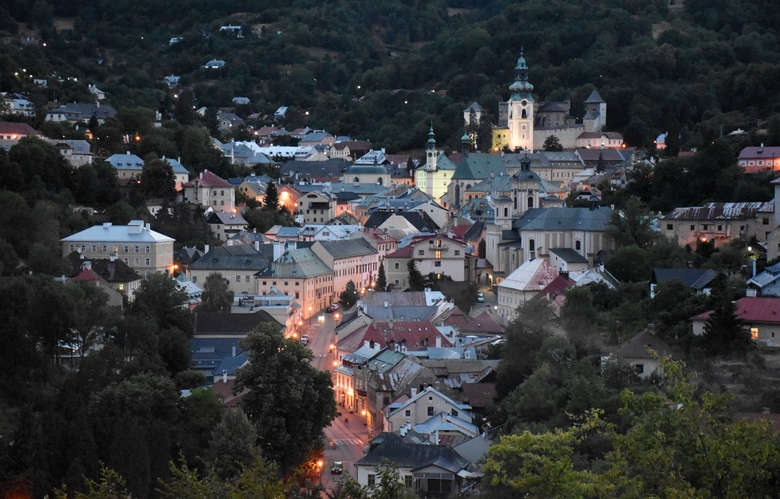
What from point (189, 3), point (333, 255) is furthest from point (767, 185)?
point (189, 3)

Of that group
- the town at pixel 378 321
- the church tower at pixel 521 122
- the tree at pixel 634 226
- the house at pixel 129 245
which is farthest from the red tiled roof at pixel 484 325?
the church tower at pixel 521 122

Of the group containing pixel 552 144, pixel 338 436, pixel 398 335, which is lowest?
pixel 338 436

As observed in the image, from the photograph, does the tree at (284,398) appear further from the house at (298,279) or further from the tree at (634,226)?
the house at (298,279)

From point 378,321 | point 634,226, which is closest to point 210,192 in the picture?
point 378,321

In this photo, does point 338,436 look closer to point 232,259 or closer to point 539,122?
point 232,259

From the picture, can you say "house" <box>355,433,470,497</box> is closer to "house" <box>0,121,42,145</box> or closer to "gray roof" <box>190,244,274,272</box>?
"gray roof" <box>190,244,274,272</box>

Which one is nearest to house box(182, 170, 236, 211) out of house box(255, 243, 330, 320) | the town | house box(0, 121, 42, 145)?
the town
